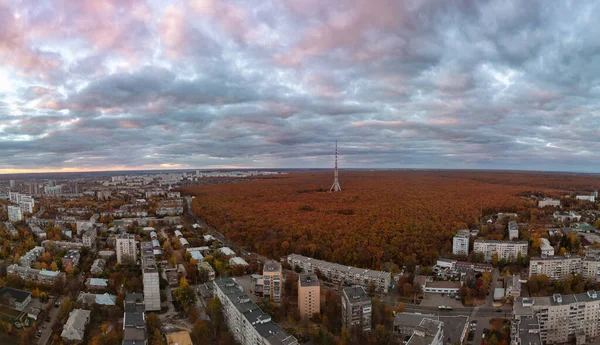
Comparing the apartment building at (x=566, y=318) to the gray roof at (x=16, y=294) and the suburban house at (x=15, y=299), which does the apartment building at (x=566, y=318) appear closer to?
the suburban house at (x=15, y=299)

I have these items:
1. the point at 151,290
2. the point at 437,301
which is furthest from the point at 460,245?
the point at 151,290

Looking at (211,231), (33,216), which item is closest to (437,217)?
(211,231)

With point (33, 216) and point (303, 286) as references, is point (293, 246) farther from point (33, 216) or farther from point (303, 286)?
point (33, 216)

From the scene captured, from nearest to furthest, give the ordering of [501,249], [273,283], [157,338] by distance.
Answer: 1. [157,338]
2. [273,283]
3. [501,249]

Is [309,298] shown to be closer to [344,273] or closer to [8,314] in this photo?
[344,273]

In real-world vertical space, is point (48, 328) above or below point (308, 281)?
below

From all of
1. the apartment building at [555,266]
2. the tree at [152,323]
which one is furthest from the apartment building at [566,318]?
→ the tree at [152,323]
